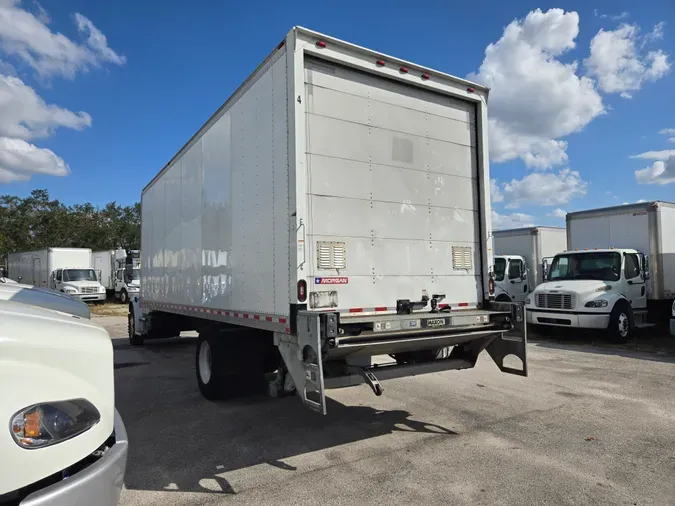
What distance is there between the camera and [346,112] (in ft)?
16.7

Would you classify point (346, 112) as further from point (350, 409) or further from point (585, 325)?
point (585, 325)

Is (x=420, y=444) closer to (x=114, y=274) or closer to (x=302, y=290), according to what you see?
(x=302, y=290)

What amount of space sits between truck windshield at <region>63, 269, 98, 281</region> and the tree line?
1862 centimetres

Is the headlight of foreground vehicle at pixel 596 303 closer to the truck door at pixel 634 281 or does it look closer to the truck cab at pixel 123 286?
the truck door at pixel 634 281

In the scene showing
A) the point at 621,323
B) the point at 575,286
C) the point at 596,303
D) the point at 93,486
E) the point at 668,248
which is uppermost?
the point at 668,248

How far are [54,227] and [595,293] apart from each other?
5105 centimetres

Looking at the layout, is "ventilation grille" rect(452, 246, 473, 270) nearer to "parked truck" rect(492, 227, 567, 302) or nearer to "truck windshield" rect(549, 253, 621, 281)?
"truck windshield" rect(549, 253, 621, 281)

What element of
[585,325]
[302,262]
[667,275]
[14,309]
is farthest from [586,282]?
[14,309]

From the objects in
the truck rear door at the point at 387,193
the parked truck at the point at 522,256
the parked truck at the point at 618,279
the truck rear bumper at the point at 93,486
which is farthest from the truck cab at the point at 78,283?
the truck rear bumper at the point at 93,486

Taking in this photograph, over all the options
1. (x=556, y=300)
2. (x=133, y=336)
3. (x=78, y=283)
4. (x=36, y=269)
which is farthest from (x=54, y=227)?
(x=556, y=300)

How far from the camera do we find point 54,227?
161 feet

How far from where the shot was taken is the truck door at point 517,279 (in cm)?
1745

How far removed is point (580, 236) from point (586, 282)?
287cm

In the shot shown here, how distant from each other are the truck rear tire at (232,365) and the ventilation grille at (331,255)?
2.22m
